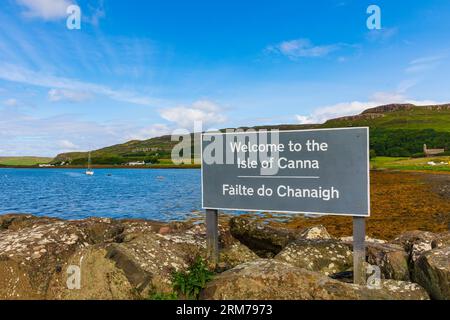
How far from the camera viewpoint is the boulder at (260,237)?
38.2ft

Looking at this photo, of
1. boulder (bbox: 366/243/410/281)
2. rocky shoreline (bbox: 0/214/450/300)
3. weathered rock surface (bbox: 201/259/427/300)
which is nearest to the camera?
weathered rock surface (bbox: 201/259/427/300)

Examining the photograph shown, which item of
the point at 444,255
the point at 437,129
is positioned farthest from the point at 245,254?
the point at 437,129

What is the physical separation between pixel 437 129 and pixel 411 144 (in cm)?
3837

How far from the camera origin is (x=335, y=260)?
31.8ft

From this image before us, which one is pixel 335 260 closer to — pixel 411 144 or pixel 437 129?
pixel 411 144

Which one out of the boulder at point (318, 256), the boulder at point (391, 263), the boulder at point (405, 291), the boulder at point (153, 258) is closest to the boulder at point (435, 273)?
the boulder at point (405, 291)

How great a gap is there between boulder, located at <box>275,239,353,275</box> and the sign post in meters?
1.51

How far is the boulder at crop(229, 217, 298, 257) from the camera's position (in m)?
11.6

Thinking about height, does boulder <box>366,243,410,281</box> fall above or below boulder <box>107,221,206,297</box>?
below

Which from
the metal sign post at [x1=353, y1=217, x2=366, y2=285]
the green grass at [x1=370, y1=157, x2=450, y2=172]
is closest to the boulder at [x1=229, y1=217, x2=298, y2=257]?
the metal sign post at [x1=353, y1=217, x2=366, y2=285]

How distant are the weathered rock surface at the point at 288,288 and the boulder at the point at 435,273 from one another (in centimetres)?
38

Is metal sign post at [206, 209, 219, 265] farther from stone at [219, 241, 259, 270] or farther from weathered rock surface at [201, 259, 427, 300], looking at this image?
weathered rock surface at [201, 259, 427, 300]

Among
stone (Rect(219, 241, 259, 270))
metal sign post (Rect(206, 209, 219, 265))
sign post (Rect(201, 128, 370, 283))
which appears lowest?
stone (Rect(219, 241, 259, 270))

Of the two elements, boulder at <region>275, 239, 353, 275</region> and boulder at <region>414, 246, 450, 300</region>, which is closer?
boulder at <region>414, 246, 450, 300</region>
